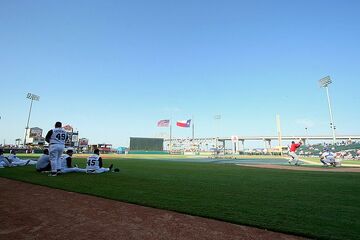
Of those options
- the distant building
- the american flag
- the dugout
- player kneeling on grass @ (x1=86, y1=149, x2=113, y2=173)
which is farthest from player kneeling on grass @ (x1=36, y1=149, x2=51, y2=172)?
the distant building

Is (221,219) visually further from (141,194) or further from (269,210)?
(141,194)

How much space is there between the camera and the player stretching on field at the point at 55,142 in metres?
9.12

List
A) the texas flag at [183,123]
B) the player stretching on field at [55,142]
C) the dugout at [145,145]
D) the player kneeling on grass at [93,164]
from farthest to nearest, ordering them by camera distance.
Answer: the dugout at [145,145]
the texas flag at [183,123]
the player kneeling on grass at [93,164]
the player stretching on field at [55,142]

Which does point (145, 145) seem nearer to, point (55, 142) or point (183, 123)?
point (183, 123)

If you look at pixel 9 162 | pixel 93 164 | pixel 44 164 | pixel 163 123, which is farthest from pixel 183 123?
pixel 44 164

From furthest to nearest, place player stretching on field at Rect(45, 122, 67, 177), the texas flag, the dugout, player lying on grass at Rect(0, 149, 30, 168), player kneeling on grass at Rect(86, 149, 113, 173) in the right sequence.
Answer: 1. the dugout
2. the texas flag
3. player lying on grass at Rect(0, 149, 30, 168)
4. player kneeling on grass at Rect(86, 149, 113, 173)
5. player stretching on field at Rect(45, 122, 67, 177)

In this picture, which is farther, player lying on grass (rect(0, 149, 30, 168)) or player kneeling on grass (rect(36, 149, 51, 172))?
player lying on grass (rect(0, 149, 30, 168))

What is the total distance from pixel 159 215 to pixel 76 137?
75.2 metres

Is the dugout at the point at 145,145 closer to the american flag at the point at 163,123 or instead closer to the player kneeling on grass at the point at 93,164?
the american flag at the point at 163,123

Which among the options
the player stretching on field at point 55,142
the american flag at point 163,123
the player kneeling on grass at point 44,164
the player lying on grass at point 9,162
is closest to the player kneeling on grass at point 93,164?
the player stretching on field at point 55,142

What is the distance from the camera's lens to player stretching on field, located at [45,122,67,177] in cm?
912

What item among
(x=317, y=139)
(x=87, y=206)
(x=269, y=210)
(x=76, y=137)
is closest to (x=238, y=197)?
(x=269, y=210)

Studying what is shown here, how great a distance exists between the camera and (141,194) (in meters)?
5.81

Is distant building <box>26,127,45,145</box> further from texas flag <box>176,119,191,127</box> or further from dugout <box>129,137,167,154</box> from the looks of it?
texas flag <box>176,119,191,127</box>
